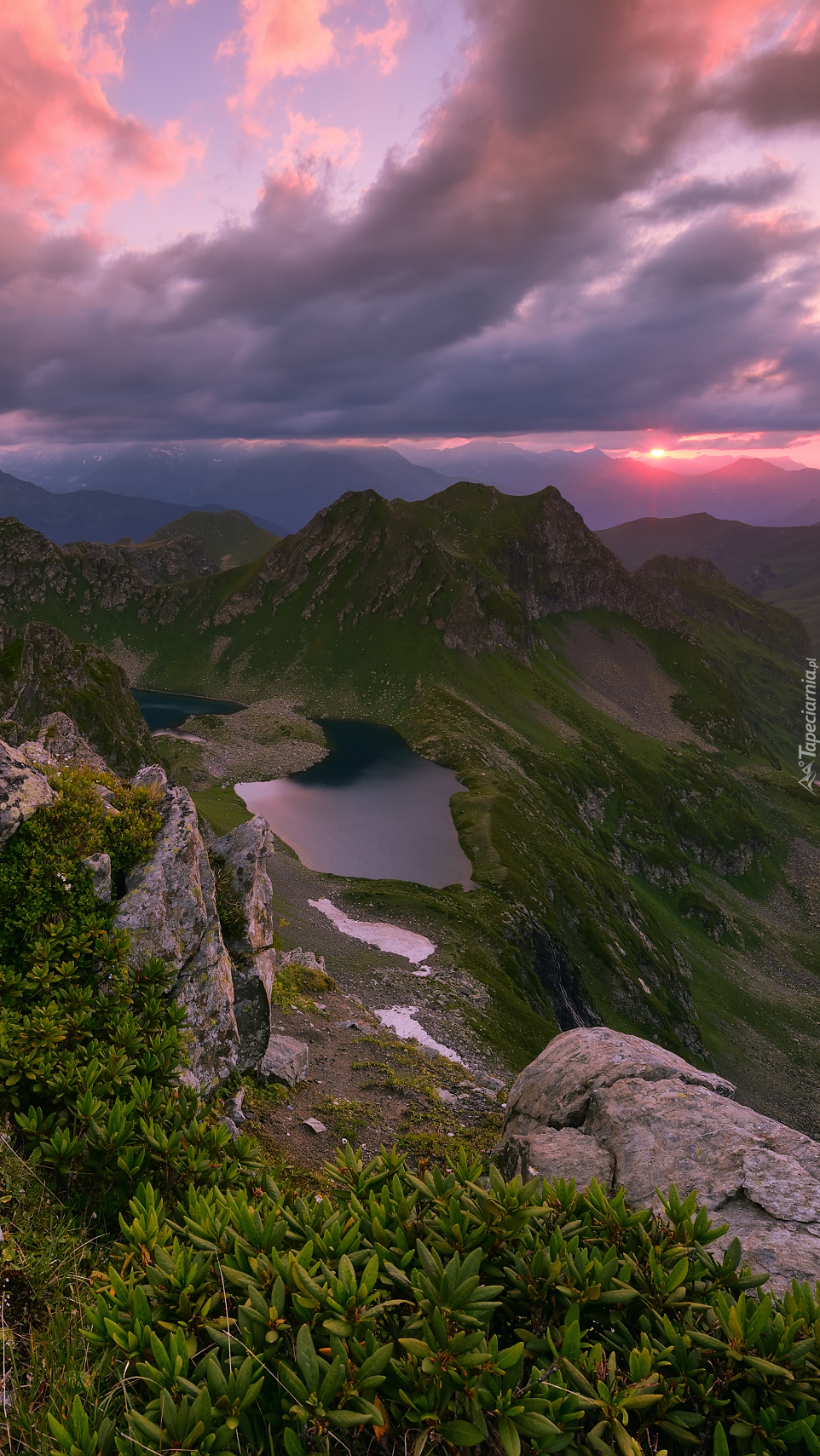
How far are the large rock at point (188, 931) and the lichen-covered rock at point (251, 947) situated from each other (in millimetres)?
1186

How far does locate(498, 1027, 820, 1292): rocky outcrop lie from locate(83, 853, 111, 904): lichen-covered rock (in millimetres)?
11624

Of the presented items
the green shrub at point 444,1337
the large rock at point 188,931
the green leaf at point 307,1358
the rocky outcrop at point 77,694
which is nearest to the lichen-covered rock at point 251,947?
the large rock at point 188,931

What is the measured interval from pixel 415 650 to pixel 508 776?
7882 centimetres

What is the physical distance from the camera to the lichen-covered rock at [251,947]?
1909 cm

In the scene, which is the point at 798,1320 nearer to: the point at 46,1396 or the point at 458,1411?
the point at 458,1411

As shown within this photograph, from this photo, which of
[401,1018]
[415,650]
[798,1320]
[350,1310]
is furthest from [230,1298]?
[415,650]

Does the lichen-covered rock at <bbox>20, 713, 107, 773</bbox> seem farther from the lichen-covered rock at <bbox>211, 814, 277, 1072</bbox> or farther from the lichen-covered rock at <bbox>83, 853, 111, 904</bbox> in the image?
the lichen-covered rock at <bbox>211, 814, 277, 1072</bbox>

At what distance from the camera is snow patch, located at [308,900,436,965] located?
53.5 m

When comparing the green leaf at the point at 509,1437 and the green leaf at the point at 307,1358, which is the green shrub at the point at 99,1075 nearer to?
the green leaf at the point at 307,1358

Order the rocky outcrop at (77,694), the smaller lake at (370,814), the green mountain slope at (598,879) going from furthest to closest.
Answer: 1. the rocky outcrop at (77,694)
2. the smaller lake at (370,814)
3. the green mountain slope at (598,879)

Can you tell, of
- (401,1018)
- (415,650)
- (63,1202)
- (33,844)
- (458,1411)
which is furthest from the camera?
(415,650)

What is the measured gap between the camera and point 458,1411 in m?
5.06

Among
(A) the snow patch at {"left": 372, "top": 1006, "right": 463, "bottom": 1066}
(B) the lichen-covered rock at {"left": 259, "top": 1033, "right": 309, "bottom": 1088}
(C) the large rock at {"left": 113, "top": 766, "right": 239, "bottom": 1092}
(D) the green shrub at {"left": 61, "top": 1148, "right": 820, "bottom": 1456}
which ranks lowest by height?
(A) the snow patch at {"left": 372, "top": 1006, "right": 463, "bottom": 1066}

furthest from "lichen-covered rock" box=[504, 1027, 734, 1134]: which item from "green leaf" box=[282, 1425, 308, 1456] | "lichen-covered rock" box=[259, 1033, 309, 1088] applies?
"green leaf" box=[282, 1425, 308, 1456]
